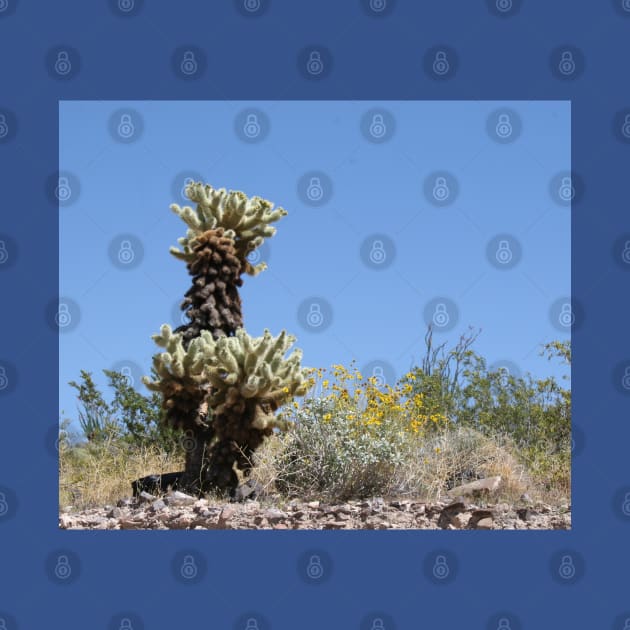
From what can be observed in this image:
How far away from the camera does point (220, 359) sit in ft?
30.5

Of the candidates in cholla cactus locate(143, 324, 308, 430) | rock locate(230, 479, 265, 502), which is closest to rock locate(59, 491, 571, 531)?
rock locate(230, 479, 265, 502)

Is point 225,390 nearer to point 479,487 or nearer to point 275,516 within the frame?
point 275,516

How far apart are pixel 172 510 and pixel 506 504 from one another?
3428 mm

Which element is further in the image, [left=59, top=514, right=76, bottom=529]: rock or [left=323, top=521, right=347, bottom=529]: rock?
[left=59, top=514, right=76, bottom=529]: rock

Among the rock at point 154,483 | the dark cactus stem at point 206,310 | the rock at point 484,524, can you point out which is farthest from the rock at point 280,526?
the rock at point 154,483

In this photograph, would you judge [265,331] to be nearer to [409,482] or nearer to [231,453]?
[231,453]

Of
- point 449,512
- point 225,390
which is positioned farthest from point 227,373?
point 449,512

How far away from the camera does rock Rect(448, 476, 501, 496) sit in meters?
9.51

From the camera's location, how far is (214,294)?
10.0m

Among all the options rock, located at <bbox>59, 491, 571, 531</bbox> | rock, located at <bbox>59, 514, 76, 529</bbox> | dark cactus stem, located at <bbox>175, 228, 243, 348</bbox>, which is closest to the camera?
rock, located at <bbox>59, 491, 571, 531</bbox>

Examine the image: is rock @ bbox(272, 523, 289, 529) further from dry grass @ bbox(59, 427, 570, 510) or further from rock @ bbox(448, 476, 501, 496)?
rock @ bbox(448, 476, 501, 496)

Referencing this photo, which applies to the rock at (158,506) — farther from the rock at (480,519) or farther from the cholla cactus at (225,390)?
the rock at (480,519)

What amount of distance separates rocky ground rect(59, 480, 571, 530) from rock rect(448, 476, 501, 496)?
0.23m

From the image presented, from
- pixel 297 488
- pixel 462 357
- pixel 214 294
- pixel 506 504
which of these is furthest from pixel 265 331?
pixel 462 357
